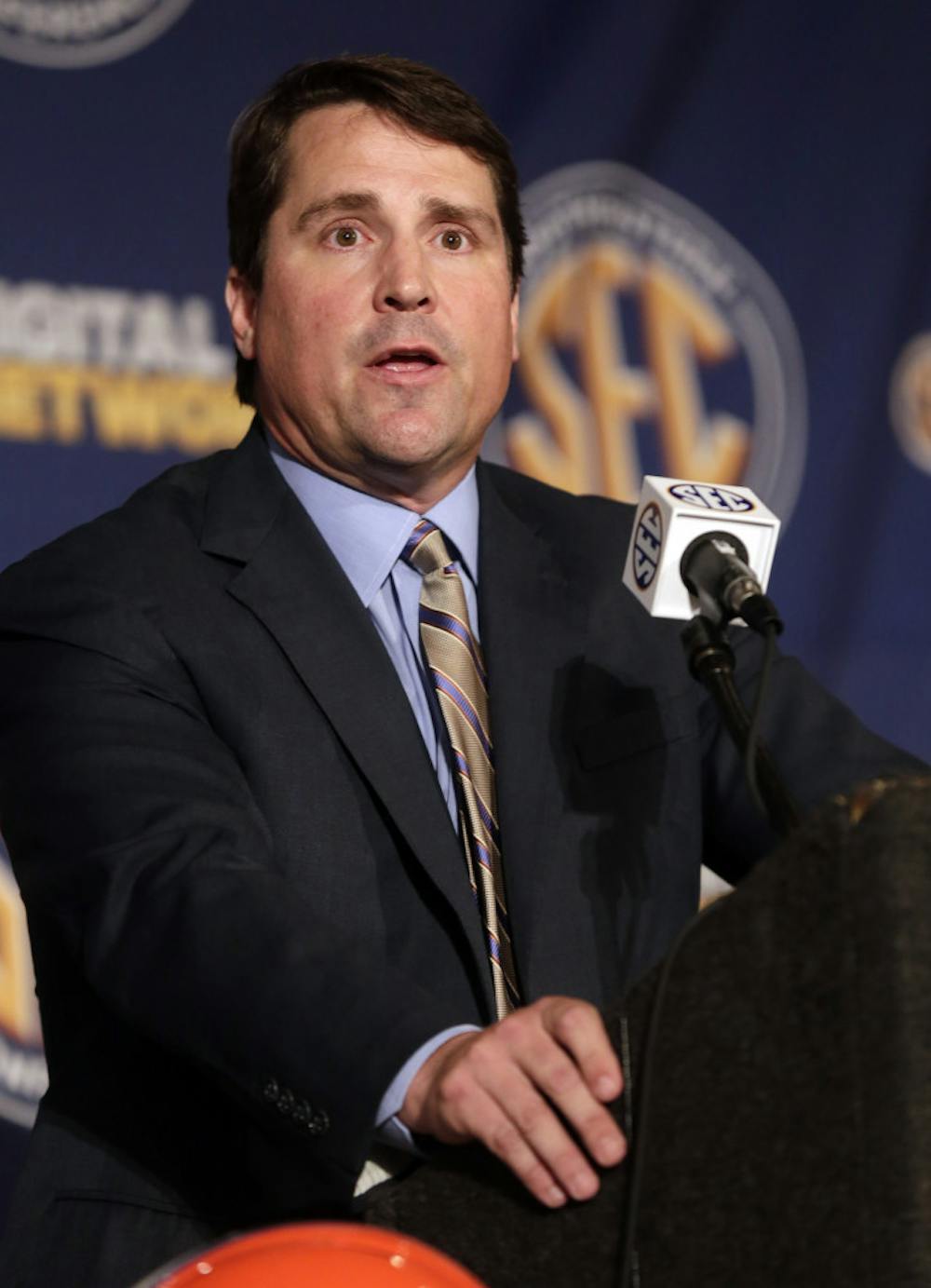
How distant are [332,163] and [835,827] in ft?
4.13

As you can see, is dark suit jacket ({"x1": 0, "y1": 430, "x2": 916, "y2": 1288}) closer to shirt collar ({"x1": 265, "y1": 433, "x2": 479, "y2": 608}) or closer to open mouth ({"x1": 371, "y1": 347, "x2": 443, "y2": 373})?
shirt collar ({"x1": 265, "y1": 433, "x2": 479, "y2": 608})

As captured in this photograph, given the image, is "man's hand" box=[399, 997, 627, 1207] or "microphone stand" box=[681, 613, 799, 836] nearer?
"man's hand" box=[399, 997, 627, 1207]

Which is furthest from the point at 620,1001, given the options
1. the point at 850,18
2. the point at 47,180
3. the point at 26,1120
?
the point at 850,18

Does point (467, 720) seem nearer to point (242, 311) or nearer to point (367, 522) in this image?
point (367, 522)

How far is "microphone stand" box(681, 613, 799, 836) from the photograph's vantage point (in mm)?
1169

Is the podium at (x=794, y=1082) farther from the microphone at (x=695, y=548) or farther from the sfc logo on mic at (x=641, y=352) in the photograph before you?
the sfc logo on mic at (x=641, y=352)

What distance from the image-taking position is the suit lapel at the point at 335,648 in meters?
1.61

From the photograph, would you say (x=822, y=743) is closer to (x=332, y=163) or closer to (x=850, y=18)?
(x=332, y=163)

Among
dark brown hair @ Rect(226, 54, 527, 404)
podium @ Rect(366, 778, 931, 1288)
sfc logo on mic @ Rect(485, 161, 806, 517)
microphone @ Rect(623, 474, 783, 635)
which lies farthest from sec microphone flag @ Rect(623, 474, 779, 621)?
sfc logo on mic @ Rect(485, 161, 806, 517)

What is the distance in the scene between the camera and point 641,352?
2.92 m

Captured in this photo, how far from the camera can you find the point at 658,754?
5.98 feet

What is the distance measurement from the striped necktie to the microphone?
0.34 m

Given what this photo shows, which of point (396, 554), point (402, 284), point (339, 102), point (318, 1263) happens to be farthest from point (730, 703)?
point (339, 102)

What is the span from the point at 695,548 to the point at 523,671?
45 centimetres
